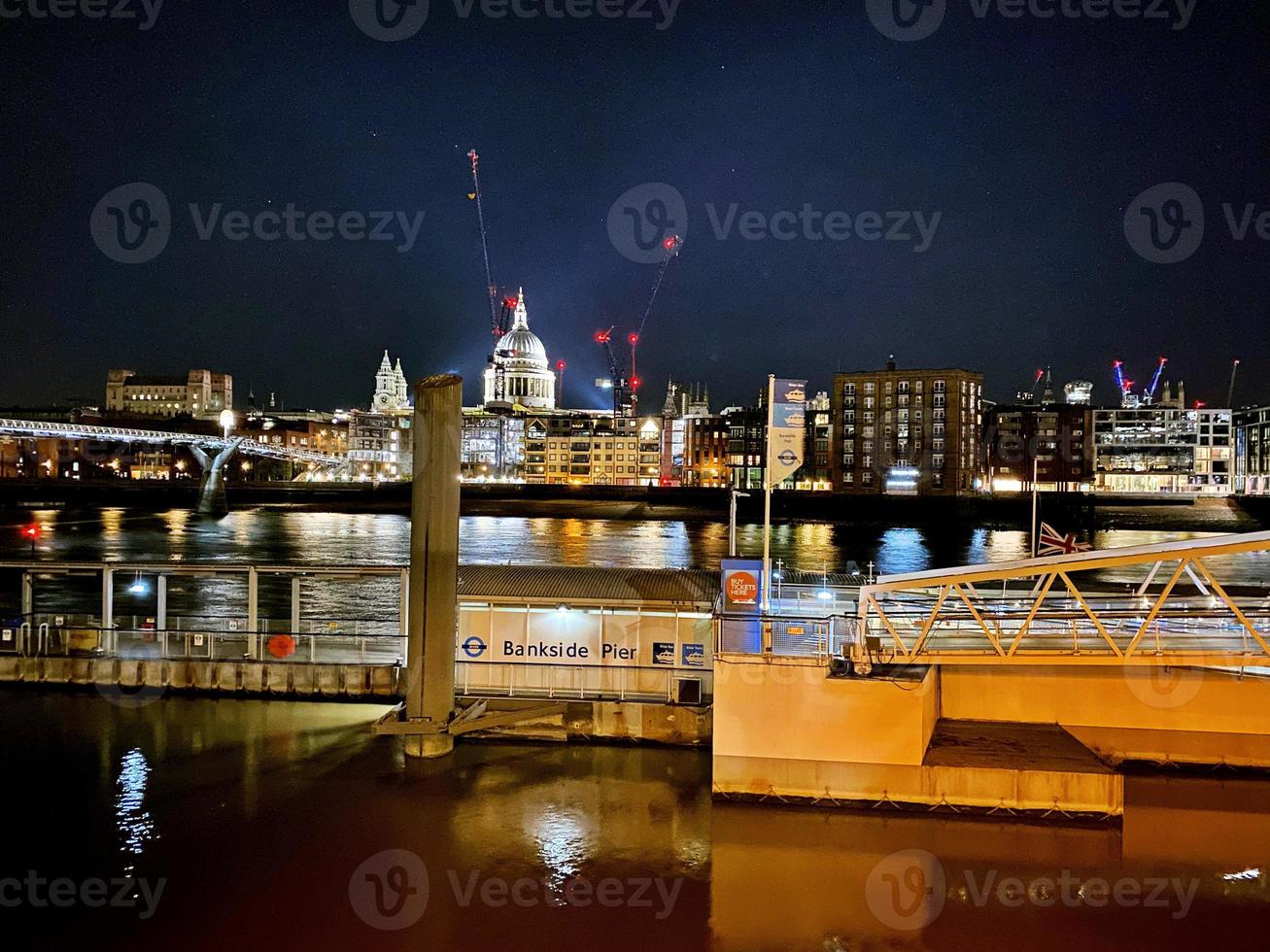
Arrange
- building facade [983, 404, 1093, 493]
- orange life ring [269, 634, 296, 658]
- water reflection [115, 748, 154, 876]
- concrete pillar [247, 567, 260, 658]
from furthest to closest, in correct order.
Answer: building facade [983, 404, 1093, 493]
concrete pillar [247, 567, 260, 658]
orange life ring [269, 634, 296, 658]
water reflection [115, 748, 154, 876]

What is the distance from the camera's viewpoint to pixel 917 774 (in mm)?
13555

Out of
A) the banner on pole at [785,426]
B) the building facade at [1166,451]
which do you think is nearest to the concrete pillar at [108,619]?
the banner on pole at [785,426]

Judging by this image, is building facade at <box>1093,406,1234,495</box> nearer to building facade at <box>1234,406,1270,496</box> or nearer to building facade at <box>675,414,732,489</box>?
building facade at <box>1234,406,1270,496</box>

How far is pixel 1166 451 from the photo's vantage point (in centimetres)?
14438

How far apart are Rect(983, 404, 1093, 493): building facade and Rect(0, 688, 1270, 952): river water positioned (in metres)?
129

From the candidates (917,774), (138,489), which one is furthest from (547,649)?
(138,489)

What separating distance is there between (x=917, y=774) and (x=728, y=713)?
9.16 ft

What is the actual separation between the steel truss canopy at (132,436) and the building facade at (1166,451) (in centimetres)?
12311

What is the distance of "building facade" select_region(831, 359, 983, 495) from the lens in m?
126

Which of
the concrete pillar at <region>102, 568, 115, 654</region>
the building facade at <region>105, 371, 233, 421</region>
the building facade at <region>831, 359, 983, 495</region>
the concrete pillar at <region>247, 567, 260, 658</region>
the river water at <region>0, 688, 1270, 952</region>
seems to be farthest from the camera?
the building facade at <region>105, 371, 233, 421</region>

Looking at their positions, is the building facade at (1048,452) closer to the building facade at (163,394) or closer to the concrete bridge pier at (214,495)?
the concrete bridge pier at (214,495)

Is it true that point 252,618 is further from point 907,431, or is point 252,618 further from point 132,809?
point 907,431

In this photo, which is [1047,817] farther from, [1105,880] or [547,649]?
[547,649]

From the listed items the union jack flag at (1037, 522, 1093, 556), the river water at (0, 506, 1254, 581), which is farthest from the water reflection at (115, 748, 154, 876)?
the river water at (0, 506, 1254, 581)
